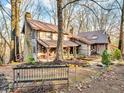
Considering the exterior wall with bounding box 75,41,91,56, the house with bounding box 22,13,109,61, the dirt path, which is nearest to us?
the dirt path

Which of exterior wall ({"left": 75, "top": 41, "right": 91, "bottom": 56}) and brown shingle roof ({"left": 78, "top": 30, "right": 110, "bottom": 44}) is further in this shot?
brown shingle roof ({"left": 78, "top": 30, "right": 110, "bottom": 44})

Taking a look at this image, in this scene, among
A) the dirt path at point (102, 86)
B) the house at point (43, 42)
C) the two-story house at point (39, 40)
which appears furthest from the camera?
the house at point (43, 42)

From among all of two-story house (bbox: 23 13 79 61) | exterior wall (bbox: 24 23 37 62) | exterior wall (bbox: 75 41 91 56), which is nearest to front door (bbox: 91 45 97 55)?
exterior wall (bbox: 75 41 91 56)

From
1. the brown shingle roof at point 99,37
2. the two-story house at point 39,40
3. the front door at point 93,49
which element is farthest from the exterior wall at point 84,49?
the two-story house at point 39,40

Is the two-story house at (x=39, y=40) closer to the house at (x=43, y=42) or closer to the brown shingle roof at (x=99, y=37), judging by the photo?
the house at (x=43, y=42)

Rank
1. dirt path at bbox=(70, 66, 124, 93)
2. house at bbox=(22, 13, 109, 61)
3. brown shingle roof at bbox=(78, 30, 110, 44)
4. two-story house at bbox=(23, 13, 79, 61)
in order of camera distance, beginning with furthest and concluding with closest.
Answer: brown shingle roof at bbox=(78, 30, 110, 44), house at bbox=(22, 13, 109, 61), two-story house at bbox=(23, 13, 79, 61), dirt path at bbox=(70, 66, 124, 93)

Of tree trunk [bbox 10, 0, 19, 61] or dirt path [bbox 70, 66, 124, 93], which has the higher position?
tree trunk [bbox 10, 0, 19, 61]

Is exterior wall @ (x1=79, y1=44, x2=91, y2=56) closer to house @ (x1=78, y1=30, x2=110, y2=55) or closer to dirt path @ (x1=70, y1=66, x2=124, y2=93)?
house @ (x1=78, y1=30, x2=110, y2=55)

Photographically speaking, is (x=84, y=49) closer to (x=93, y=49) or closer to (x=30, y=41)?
(x=93, y=49)

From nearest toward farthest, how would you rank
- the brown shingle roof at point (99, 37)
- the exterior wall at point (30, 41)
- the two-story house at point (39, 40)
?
1. the two-story house at point (39, 40)
2. the exterior wall at point (30, 41)
3. the brown shingle roof at point (99, 37)

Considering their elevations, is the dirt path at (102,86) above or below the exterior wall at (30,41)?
below

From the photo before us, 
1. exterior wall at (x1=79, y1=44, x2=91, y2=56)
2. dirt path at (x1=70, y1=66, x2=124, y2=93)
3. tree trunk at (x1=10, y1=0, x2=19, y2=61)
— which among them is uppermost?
tree trunk at (x1=10, y1=0, x2=19, y2=61)

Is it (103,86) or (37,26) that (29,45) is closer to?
(37,26)

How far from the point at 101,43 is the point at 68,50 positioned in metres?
8.72
